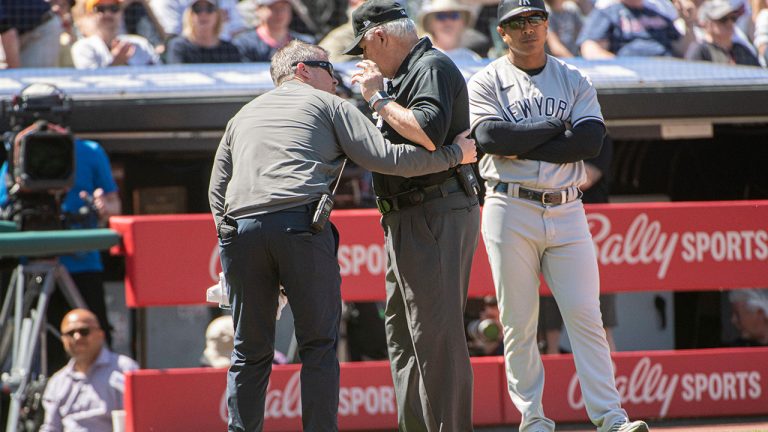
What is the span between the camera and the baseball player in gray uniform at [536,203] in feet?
15.4

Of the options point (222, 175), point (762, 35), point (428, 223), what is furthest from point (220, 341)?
point (762, 35)

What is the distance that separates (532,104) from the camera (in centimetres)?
481

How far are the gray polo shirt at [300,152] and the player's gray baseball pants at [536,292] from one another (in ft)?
1.52

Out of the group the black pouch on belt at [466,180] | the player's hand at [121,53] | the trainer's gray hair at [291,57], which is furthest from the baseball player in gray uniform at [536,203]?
the player's hand at [121,53]

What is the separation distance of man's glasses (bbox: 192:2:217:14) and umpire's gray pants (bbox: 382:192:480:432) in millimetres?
4693

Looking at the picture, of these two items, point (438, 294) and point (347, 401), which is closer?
point (438, 294)

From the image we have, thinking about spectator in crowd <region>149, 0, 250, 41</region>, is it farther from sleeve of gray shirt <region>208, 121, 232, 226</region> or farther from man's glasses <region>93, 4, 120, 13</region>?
sleeve of gray shirt <region>208, 121, 232, 226</region>

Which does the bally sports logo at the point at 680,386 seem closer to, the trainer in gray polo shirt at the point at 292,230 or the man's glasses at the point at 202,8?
the trainer in gray polo shirt at the point at 292,230

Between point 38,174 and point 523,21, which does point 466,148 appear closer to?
point 523,21

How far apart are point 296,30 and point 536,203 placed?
5436mm

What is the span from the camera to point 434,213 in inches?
182

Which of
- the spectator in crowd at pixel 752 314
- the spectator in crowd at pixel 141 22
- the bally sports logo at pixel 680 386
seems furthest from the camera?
the spectator in crowd at pixel 141 22

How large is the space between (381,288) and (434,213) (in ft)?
5.48

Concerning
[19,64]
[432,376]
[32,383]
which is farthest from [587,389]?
[19,64]
